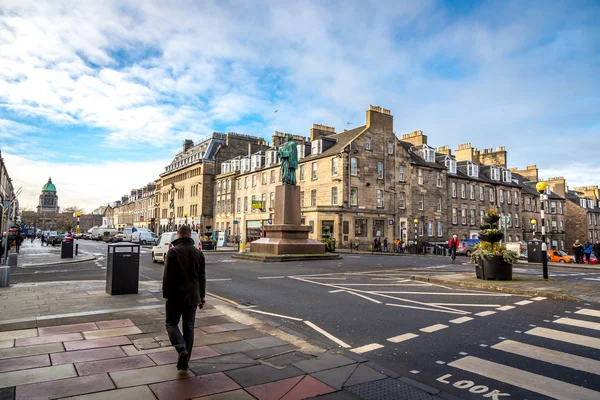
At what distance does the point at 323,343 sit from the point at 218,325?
2.10m

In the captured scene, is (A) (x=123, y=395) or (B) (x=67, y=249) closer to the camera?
(A) (x=123, y=395)

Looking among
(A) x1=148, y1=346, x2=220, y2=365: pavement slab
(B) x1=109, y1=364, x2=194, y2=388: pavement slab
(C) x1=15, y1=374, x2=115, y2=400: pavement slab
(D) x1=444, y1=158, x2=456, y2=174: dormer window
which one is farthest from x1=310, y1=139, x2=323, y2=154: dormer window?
(C) x1=15, y1=374, x2=115, y2=400: pavement slab

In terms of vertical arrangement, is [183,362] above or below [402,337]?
above

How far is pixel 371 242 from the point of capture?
4131cm

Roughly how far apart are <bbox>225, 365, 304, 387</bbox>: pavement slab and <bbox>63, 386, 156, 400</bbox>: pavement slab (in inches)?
36.5

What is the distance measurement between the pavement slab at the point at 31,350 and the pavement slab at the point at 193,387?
7.19 ft

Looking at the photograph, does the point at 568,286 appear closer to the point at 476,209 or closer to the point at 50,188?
the point at 476,209

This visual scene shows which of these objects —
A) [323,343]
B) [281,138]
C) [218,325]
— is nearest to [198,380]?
[323,343]

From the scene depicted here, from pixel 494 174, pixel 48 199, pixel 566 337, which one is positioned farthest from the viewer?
pixel 48 199

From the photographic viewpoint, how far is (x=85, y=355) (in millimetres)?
5020

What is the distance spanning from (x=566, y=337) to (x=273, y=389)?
501 cm

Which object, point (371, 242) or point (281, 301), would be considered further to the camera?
point (371, 242)

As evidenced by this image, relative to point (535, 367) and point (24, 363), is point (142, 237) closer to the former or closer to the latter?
point (24, 363)

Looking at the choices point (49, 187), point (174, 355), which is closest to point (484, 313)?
point (174, 355)
